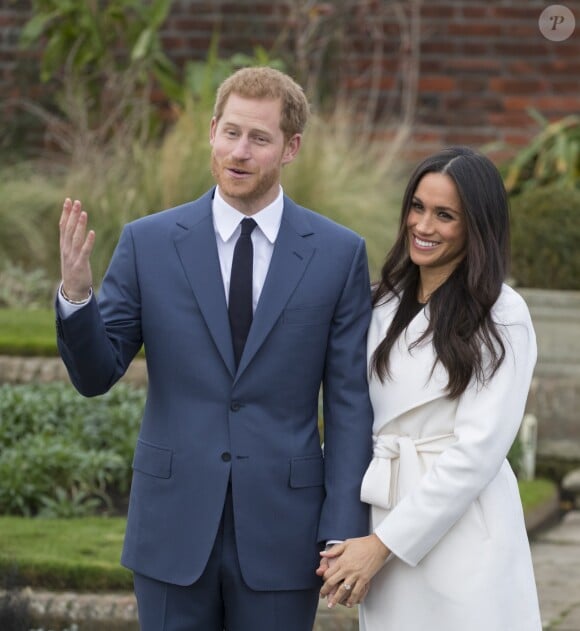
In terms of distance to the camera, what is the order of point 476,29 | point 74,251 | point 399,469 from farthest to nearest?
point 476,29 < point 399,469 < point 74,251

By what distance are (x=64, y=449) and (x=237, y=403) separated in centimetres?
316

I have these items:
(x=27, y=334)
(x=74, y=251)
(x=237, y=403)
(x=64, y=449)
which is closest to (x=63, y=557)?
(x=64, y=449)

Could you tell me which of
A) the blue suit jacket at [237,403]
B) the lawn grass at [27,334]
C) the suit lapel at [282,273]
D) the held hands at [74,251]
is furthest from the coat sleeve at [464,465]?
the lawn grass at [27,334]

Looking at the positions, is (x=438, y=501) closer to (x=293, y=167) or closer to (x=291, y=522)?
(x=291, y=522)

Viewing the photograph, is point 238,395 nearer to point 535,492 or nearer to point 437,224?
point 437,224

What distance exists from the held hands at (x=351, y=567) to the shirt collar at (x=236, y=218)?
0.77 m

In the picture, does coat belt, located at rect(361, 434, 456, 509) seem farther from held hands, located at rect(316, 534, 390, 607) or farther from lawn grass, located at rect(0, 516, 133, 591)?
lawn grass, located at rect(0, 516, 133, 591)

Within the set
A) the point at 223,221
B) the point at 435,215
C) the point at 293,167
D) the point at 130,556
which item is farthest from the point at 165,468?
the point at 293,167

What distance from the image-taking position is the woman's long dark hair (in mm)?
3354

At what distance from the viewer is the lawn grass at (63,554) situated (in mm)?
5141

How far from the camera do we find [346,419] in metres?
3.45

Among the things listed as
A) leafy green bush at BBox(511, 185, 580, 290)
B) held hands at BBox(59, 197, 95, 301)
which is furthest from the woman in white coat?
leafy green bush at BBox(511, 185, 580, 290)

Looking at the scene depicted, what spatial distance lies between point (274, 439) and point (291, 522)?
0.69 feet

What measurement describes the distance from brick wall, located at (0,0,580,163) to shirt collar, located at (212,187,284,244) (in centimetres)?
805
